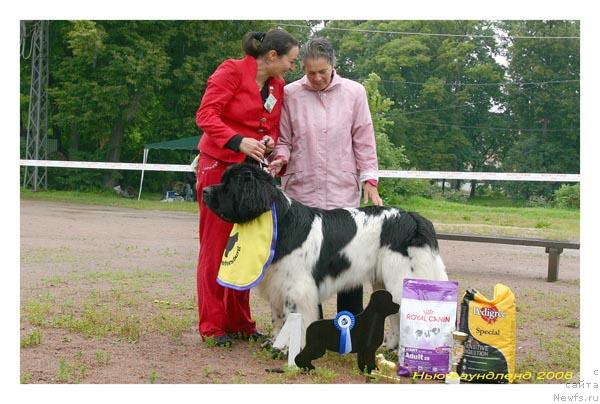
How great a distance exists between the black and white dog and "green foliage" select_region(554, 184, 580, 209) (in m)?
24.4

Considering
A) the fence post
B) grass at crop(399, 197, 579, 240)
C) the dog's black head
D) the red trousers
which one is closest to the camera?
the dog's black head

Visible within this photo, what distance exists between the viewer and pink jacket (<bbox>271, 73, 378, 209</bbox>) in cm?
520

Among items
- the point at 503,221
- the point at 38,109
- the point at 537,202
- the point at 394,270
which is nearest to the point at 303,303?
the point at 394,270

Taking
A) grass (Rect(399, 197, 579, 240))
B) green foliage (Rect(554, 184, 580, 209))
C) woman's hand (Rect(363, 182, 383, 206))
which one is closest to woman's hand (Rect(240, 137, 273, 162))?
woman's hand (Rect(363, 182, 383, 206))

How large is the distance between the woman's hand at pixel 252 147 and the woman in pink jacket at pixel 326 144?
28 cm

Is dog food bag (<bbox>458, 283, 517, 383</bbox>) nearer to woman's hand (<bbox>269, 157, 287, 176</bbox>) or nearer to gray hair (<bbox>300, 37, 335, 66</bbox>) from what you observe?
woman's hand (<bbox>269, 157, 287, 176</bbox>)

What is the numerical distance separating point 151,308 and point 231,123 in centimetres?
238

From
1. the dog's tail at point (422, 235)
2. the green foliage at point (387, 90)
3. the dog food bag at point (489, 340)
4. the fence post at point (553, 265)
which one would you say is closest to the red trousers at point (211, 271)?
the dog's tail at point (422, 235)

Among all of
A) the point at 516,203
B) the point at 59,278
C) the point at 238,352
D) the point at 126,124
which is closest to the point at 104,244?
the point at 59,278

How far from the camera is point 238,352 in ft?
16.9

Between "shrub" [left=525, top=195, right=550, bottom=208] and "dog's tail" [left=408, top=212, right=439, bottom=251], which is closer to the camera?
"dog's tail" [left=408, top=212, right=439, bottom=251]

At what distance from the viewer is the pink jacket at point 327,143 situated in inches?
205

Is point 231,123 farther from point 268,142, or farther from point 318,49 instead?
point 318,49

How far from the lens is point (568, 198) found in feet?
90.1
